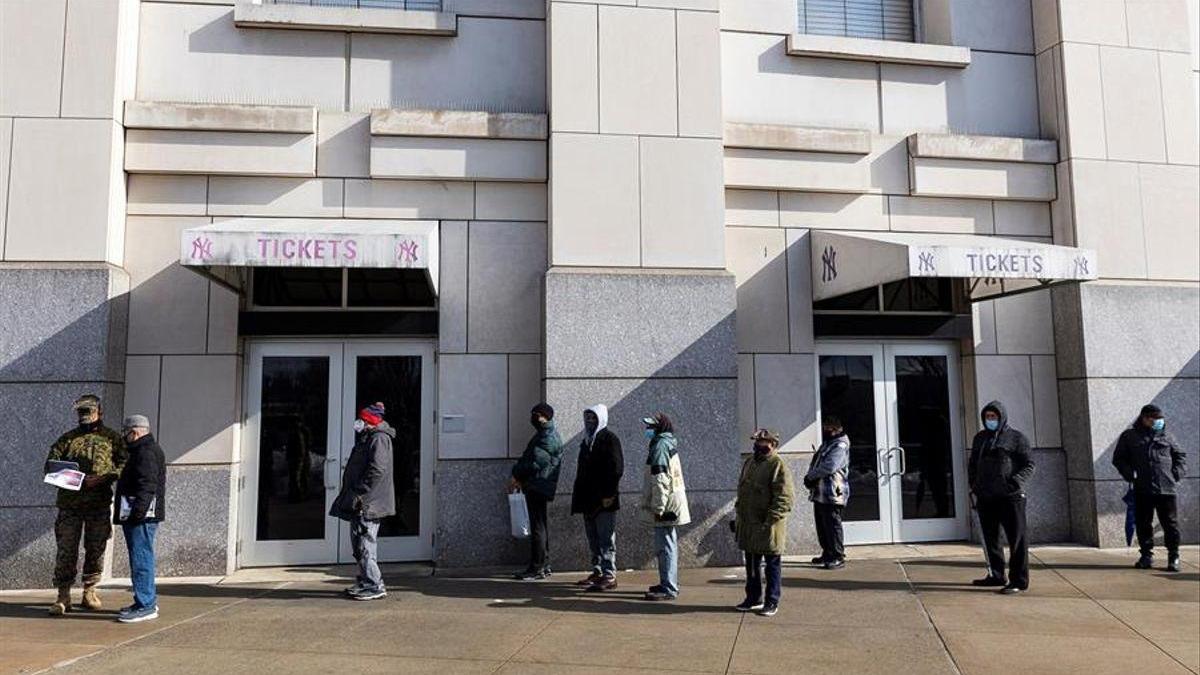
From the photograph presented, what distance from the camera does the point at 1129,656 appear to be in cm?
571

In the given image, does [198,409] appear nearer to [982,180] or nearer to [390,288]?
[390,288]

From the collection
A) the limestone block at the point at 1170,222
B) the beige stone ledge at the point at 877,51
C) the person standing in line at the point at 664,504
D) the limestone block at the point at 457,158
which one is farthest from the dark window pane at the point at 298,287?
the limestone block at the point at 1170,222

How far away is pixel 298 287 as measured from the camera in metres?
9.09

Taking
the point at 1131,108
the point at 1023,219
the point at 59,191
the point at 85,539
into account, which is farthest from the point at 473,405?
the point at 1131,108

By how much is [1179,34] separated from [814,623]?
31.4 ft

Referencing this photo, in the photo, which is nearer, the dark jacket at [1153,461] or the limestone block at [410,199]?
the dark jacket at [1153,461]

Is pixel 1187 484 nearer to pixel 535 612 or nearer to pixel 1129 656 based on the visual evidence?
pixel 1129 656

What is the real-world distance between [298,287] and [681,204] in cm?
443

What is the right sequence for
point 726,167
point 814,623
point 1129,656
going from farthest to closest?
1. point 726,167
2. point 814,623
3. point 1129,656

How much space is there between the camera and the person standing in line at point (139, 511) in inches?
260

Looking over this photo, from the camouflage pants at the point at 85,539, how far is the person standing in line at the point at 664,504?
15.6 ft

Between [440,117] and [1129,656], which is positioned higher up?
[440,117]

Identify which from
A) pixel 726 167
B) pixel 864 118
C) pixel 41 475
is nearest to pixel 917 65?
pixel 864 118

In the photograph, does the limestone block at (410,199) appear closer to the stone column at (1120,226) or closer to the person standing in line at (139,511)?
the person standing in line at (139,511)
